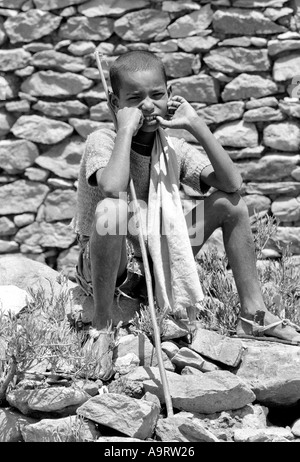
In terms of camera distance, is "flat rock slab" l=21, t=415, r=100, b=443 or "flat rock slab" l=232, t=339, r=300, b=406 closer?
"flat rock slab" l=21, t=415, r=100, b=443

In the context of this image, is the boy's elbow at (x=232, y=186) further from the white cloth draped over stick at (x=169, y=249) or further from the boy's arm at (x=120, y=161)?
the boy's arm at (x=120, y=161)

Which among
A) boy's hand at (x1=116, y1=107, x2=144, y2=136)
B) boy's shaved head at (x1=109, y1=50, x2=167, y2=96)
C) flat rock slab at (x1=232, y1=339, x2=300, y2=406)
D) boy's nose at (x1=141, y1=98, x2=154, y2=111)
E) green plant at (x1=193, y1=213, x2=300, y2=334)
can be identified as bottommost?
green plant at (x1=193, y1=213, x2=300, y2=334)

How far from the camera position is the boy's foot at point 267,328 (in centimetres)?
390

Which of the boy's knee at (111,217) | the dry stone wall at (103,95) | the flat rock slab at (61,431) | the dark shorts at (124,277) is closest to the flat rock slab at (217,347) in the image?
the dark shorts at (124,277)

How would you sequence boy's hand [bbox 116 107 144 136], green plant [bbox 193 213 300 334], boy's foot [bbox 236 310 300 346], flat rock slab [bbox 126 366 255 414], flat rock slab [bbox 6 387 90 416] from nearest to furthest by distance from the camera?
flat rock slab [bbox 6 387 90 416] < flat rock slab [bbox 126 366 255 414] < boy's hand [bbox 116 107 144 136] < boy's foot [bbox 236 310 300 346] < green plant [bbox 193 213 300 334]

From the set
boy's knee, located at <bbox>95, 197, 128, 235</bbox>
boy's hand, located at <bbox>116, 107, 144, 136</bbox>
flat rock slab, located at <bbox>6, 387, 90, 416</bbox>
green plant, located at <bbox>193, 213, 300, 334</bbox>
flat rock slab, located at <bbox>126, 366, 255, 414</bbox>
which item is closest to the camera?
flat rock slab, located at <bbox>6, 387, 90, 416</bbox>

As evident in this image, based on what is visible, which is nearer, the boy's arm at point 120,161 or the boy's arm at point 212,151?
the boy's arm at point 120,161

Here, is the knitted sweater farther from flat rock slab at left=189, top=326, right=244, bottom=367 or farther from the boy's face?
flat rock slab at left=189, top=326, right=244, bottom=367

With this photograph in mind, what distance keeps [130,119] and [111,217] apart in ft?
1.67

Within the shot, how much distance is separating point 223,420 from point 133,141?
153cm

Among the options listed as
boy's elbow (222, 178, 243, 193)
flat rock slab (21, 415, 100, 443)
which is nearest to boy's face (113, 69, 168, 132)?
boy's elbow (222, 178, 243, 193)

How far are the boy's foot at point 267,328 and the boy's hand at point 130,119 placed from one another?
1106 mm

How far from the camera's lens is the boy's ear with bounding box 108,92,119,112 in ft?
13.1

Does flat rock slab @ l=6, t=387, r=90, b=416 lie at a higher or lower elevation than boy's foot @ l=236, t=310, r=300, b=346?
higher
